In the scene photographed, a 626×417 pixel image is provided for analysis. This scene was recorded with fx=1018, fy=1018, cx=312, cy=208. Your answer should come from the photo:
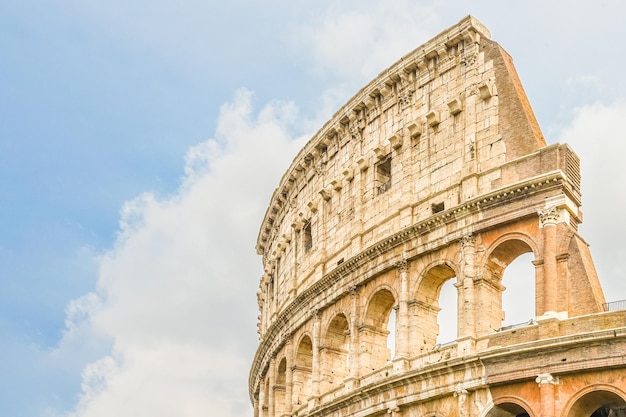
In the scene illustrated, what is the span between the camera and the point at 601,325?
80.2 ft

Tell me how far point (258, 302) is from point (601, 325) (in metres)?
24.2

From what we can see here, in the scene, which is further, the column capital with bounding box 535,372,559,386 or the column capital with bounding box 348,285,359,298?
the column capital with bounding box 348,285,359,298

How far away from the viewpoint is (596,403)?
24.4 metres

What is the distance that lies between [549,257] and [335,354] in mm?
9684

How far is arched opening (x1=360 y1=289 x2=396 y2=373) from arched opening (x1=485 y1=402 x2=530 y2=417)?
5.56 meters

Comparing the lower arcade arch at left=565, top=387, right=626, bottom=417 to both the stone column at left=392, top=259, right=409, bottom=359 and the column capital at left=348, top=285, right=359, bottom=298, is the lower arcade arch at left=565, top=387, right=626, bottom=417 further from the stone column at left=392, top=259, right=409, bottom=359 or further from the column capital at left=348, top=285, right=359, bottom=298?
the column capital at left=348, top=285, right=359, bottom=298

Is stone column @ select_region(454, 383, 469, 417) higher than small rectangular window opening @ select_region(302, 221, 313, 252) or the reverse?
the reverse

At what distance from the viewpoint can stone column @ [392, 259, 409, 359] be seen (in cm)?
2872

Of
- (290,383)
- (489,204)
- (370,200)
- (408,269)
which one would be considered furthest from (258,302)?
(489,204)

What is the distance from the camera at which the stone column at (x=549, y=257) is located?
2550cm

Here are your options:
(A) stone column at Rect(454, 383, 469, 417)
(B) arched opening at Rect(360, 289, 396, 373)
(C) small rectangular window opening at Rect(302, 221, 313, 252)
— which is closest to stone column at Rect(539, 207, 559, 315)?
(A) stone column at Rect(454, 383, 469, 417)

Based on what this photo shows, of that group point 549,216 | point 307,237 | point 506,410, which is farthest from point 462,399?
point 307,237

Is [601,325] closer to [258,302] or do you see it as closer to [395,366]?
[395,366]

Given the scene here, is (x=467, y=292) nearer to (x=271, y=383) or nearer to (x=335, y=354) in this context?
(x=335, y=354)
